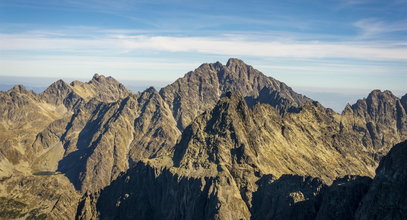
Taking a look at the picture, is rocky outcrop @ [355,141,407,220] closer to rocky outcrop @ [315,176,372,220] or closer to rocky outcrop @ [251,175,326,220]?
rocky outcrop @ [315,176,372,220]

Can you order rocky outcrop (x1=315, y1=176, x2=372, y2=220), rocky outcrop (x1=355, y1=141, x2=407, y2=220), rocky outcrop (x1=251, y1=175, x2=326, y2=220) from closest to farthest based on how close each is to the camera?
rocky outcrop (x1=355, y1=141, x2=407, y2=220) < rocky outcrop (x1=315, y1=176, x2=372, y2=220) < rocky outcrop (x1=251, y1=175, x2=326, y2=220)

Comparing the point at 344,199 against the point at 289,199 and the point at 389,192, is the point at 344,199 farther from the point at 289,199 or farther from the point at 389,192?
the point at 289,199

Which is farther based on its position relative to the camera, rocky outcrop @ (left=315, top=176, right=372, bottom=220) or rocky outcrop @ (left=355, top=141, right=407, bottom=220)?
rocky outcrop @ (left=315, top=176, right=372, bottom=220)

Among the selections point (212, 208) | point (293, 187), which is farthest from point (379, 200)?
point (212, 208)

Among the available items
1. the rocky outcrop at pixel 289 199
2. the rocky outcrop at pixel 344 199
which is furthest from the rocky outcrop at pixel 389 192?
the rocky outcrop at pixel 289 199

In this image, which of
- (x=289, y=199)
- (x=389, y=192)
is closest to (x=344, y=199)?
(x=389, y=192)

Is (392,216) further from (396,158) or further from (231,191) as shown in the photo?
(231,191)

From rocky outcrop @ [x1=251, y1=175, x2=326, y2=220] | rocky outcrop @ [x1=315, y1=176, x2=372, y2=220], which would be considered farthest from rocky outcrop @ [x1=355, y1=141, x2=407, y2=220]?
rocky outcrop @ [x1=251, y1=175, x2=326, y2=220]

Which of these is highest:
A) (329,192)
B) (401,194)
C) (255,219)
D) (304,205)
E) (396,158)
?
(396,158)

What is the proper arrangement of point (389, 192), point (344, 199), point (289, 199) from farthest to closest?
point (289, 199) < point (344, 199) < point (389, 192)

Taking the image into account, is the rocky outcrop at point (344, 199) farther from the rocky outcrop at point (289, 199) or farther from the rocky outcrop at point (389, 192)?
the rocky outcrop at point (289, 199)

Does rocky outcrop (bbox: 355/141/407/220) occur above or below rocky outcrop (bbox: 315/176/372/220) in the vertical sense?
above
